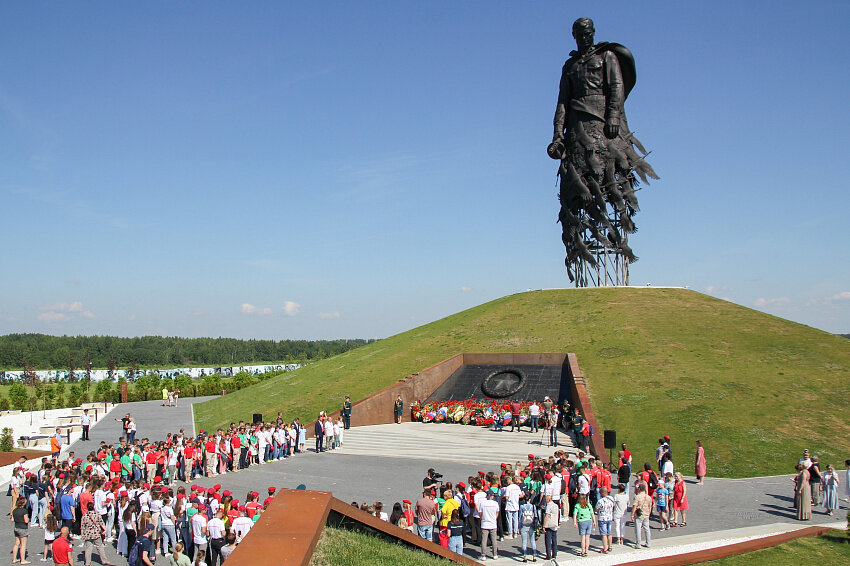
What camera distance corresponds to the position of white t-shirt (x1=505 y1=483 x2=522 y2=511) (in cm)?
1194

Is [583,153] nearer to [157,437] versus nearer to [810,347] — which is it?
[810,347]

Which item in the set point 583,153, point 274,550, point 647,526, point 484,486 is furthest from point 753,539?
point 583,153

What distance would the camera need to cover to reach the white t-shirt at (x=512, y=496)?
11.9 m

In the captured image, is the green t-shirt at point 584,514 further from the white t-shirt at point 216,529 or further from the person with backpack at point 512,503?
the white t-shirt at point 216,529

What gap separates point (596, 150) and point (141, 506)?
102ft

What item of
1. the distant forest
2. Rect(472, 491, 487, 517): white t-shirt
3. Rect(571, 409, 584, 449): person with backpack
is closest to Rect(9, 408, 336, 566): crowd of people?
Rect(472, 491, 487, 517): white t-shirt

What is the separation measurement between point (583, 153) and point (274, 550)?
113 ft

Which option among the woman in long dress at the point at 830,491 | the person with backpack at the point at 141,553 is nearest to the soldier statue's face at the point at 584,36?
the woman in long dress at the point at 830,491

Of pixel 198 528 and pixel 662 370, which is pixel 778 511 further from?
pixel 198 528

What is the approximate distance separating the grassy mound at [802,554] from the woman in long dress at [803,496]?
47.4 inches

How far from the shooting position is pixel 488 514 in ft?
36.7

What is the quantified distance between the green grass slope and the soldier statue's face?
47.9 ft

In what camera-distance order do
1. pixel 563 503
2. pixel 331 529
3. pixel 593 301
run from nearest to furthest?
pixel 331 529, pixel 563 503, pixel 593 301

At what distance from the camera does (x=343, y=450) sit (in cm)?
2239
